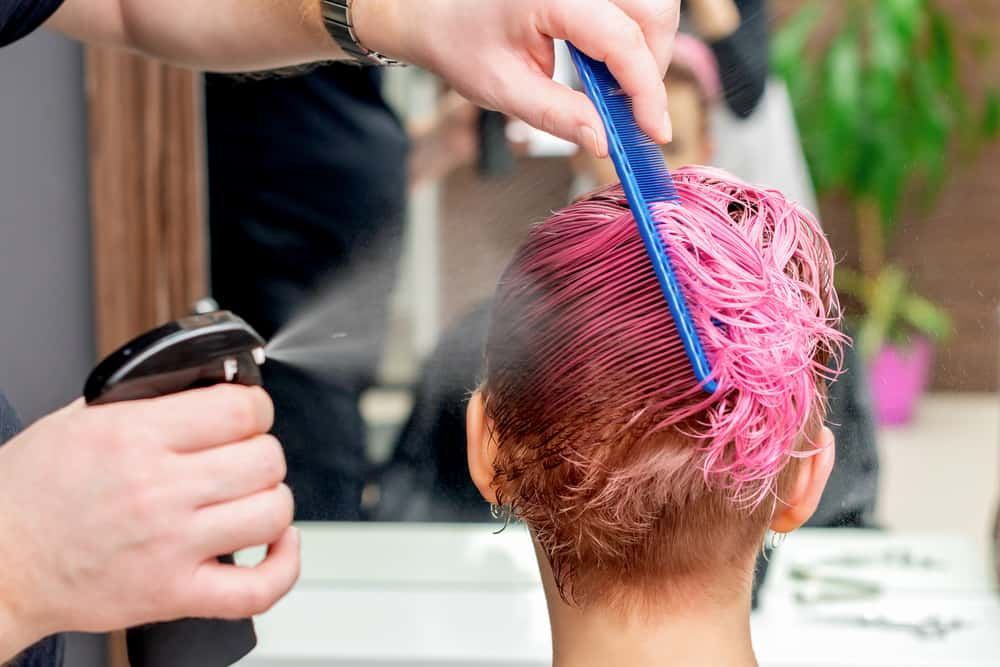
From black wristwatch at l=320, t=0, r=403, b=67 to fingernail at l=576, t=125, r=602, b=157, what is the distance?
0.90 ft

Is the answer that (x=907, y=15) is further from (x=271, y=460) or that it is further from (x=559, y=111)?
(x=271, y=460)

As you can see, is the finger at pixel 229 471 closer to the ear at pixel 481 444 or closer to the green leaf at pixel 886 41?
the ear at pixel 481 444

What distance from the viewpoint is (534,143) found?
137 centimetres

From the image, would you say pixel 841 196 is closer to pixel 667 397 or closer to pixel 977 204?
pixel 977 204

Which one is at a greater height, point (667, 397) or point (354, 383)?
point (667, 397)

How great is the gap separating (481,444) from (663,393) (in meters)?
0.20

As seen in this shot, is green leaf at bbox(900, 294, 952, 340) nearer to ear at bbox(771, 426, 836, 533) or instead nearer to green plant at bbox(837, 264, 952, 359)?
green plant at bbox(837, 264, 952, 359)

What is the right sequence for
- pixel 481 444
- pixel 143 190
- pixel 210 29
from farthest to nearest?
pixel 143 190, pixel 210 29, pixel 481 444

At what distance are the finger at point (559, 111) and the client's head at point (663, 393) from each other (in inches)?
2.7

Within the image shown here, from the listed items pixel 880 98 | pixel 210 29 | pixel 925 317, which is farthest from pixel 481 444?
pixel 880 98

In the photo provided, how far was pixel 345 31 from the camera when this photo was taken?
949 mm

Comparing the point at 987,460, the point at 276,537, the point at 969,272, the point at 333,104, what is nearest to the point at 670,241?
the point at 276,537

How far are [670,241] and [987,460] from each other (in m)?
1.01

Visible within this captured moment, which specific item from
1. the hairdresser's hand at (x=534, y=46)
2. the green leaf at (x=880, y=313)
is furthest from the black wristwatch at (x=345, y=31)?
the green leaf at (x=880, y=313)
